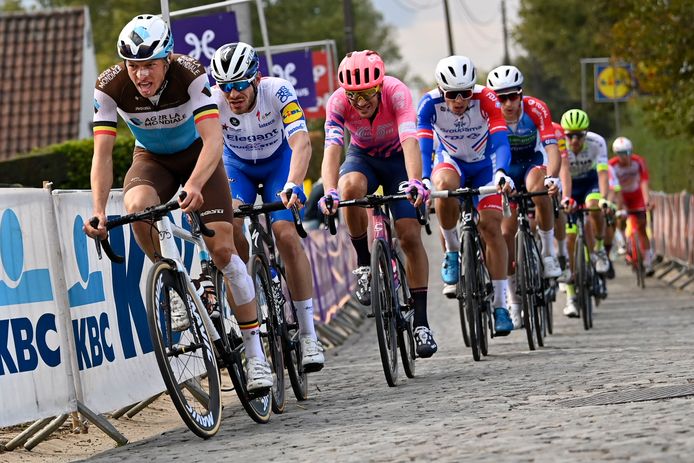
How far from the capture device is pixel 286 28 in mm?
86688

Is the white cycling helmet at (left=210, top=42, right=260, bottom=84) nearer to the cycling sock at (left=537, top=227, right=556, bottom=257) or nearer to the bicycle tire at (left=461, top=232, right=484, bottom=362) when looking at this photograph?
the bicycle tire at (left=461, top=232, right=484, bottom=362)

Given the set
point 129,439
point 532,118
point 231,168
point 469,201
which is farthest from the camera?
point 532,118

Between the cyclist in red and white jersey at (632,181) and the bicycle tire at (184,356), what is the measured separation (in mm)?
14803

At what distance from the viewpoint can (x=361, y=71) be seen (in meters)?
9.91

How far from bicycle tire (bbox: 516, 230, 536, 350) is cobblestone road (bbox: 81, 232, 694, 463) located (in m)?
0.21

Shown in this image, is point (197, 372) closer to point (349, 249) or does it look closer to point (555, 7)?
point (349, 249)

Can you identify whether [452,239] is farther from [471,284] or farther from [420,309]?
[420,309]

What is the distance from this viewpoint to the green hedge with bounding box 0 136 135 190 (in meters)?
21.6

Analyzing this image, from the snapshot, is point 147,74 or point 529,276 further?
point 529,276

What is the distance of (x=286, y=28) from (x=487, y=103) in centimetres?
7570

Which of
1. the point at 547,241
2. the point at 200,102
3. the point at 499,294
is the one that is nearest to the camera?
the point at 200,102

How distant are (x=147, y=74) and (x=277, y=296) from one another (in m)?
2.09

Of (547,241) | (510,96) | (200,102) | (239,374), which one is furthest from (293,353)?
(547,241)

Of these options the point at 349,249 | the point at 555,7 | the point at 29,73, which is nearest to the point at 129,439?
the point at 349,249
